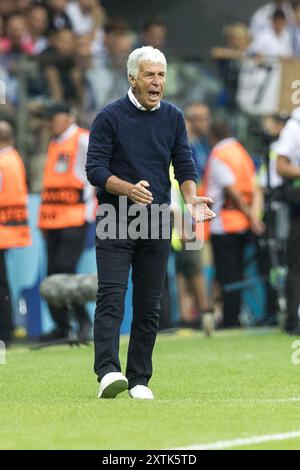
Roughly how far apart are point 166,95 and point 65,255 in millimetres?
3218

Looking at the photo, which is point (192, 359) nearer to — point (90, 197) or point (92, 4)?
point (90, 197)

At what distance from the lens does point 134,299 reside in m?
9.41

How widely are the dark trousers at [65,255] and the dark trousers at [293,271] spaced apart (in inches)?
87.8

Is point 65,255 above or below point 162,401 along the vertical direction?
below

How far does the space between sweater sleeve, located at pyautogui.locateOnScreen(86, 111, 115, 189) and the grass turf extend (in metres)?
1.48

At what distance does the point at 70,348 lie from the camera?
1423 centimetres

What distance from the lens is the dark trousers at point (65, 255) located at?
14633mm

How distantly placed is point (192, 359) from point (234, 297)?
384 centimetres

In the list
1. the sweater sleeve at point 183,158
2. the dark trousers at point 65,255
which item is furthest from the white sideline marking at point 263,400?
the dark trousers at point 65,255

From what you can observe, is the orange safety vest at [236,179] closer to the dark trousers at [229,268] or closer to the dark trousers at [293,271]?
the dark trousers at [229,268]

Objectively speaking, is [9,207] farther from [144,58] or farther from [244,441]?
[244,441]

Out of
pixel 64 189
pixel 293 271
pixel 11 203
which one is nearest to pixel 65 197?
pixel 64 189

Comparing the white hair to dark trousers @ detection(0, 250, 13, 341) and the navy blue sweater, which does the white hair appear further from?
dark trousers @ detection(0, 250, 13, 341)

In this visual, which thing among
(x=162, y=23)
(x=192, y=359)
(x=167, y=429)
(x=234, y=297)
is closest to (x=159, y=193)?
(x=167, y=429)
